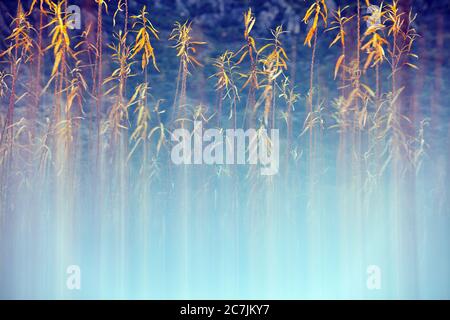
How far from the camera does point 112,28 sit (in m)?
3.10

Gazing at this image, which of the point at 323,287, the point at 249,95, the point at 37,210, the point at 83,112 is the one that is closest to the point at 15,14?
the point at 83,112

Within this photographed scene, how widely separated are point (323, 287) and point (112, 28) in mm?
1797

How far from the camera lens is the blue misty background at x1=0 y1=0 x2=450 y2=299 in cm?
306

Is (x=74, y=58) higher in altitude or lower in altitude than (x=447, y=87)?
higher

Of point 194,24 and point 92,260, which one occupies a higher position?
point 194,24

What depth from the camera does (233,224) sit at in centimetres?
318

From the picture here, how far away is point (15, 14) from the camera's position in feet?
10.1

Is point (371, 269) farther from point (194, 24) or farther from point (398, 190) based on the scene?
point (194, 24)

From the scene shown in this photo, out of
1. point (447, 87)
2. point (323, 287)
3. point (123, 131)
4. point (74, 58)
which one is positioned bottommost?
point (323, 287)

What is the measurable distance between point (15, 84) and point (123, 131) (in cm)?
64

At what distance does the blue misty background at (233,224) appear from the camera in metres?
3.06

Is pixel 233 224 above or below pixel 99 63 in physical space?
below

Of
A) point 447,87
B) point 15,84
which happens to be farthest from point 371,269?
point 15,84

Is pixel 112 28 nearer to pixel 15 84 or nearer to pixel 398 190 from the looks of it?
pixel 15 84
